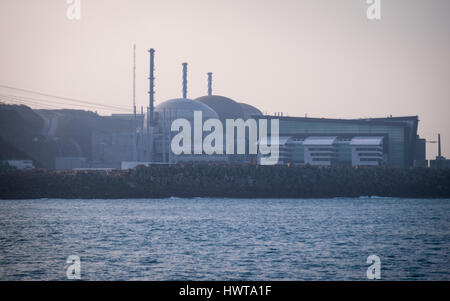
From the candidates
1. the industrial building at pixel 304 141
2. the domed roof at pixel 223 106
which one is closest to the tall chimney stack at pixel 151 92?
the industrial building at pixel 304 141

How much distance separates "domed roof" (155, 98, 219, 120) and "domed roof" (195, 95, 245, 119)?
21759 millimetres

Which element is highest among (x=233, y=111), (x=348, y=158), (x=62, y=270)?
(x=233, y=111)

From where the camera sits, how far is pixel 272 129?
115812 millimetres

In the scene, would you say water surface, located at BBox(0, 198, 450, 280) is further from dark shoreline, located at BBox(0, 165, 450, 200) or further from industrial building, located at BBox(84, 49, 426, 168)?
industrial building, located at BBox(84, 49, 426, 168)

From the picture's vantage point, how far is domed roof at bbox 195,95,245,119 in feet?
466

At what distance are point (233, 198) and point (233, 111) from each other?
6893 centimetres

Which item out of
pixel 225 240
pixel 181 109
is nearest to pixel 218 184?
pixel 225 240

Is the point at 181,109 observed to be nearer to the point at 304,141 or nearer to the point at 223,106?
the point at 304,141

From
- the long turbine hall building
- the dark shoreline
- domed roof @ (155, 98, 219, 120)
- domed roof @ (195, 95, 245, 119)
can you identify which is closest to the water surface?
the dark shoreline

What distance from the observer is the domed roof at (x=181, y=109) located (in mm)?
114938

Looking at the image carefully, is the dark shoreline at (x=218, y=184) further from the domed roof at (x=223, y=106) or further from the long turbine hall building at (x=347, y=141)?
the domed roof at (x=223, y=106)
